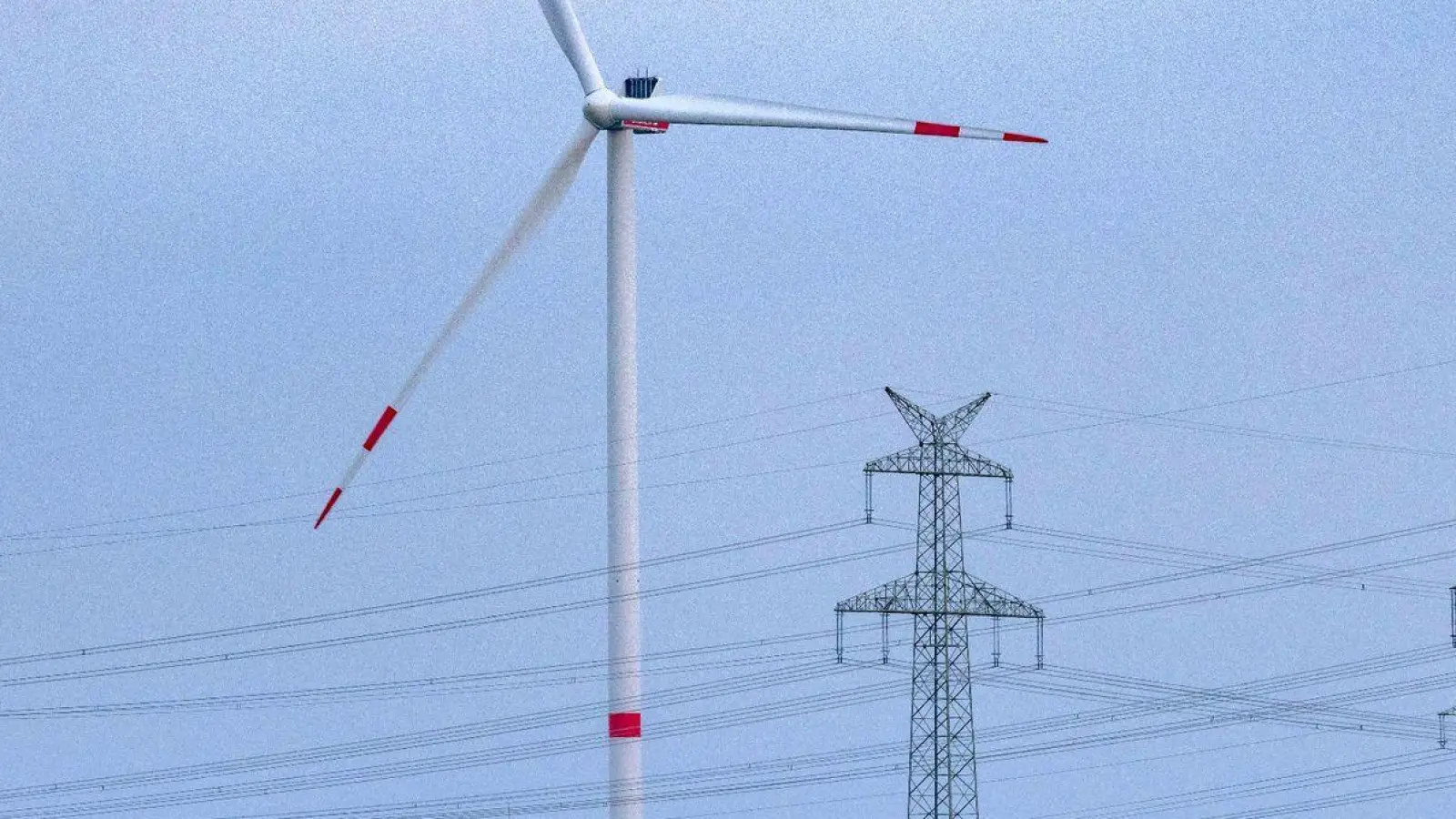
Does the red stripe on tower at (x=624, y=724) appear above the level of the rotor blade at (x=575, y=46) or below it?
below

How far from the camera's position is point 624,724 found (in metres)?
76.9

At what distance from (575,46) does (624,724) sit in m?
15.9

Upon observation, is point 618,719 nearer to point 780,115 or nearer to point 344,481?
point 344,481

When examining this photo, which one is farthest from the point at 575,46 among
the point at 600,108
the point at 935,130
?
the point at 935,130

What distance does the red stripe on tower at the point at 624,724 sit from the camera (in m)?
76.9

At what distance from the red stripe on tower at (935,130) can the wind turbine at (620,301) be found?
10.2 ft

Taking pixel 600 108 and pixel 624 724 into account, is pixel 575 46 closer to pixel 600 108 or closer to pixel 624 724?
pixel 600 108

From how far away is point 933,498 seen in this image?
3639 inches

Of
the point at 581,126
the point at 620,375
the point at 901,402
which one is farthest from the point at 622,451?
the point at 901,402

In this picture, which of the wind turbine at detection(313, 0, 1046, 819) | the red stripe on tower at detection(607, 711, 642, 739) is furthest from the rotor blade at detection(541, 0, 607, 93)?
the red stripe on tower at detection(607, 711, 642, 739)

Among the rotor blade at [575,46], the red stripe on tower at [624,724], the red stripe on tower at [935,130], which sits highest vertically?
the rotor blade at [575,46]

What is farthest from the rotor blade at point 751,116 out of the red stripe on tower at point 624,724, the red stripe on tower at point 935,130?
the red stripe on tower at point 624,724

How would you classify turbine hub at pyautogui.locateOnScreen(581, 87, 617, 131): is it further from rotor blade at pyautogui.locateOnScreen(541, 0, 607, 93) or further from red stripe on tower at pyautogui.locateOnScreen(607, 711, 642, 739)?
red stripe on tower at pyautogui.locateOnScreen(607, 711, 642, 739)

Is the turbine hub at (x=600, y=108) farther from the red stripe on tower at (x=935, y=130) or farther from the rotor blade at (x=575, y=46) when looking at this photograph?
the red stripe on tower at (x=935, y=130)
